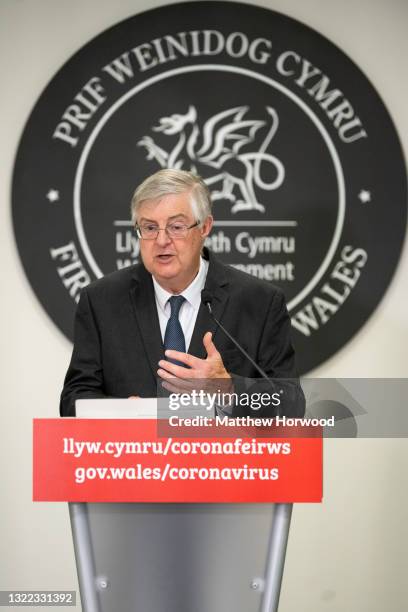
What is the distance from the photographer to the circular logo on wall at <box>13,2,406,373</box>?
142 inches

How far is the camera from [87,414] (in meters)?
1.92

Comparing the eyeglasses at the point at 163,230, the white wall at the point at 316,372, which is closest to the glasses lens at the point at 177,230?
the eyeglasses at the point at 163,230

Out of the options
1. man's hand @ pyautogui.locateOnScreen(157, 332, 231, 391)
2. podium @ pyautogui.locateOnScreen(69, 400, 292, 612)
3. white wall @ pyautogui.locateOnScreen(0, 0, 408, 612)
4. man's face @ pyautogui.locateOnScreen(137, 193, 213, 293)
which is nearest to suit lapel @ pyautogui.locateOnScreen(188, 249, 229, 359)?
man's face @ pyautogui.locateOnScreen(137, 193, 213, 293)

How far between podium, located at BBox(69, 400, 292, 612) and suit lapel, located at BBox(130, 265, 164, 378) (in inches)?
23.0

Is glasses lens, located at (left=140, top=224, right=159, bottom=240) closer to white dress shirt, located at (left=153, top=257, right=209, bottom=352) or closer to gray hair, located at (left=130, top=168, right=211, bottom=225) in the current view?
gray hair, located at (left=130, top=168, right=211, bottom=225)

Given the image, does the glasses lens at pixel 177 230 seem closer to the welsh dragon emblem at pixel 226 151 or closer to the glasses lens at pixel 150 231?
the glasses lens at pixel 150 231

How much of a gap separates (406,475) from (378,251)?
2.97 ft

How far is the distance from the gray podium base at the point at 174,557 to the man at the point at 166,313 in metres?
0.53

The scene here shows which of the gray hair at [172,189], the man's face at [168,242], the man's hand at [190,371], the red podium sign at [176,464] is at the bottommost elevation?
the red podium sign at [176,464]

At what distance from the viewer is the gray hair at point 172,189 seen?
245cm

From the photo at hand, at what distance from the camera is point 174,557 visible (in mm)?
1895

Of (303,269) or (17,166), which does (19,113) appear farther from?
(303,269)

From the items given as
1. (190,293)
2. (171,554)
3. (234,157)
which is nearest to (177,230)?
(190,293)

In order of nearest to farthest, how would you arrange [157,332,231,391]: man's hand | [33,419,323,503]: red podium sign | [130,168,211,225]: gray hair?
[33,419,323,503]: red podium sign
[157,332,231,391]: man's hand
[130,168,211,225]: gray hair
